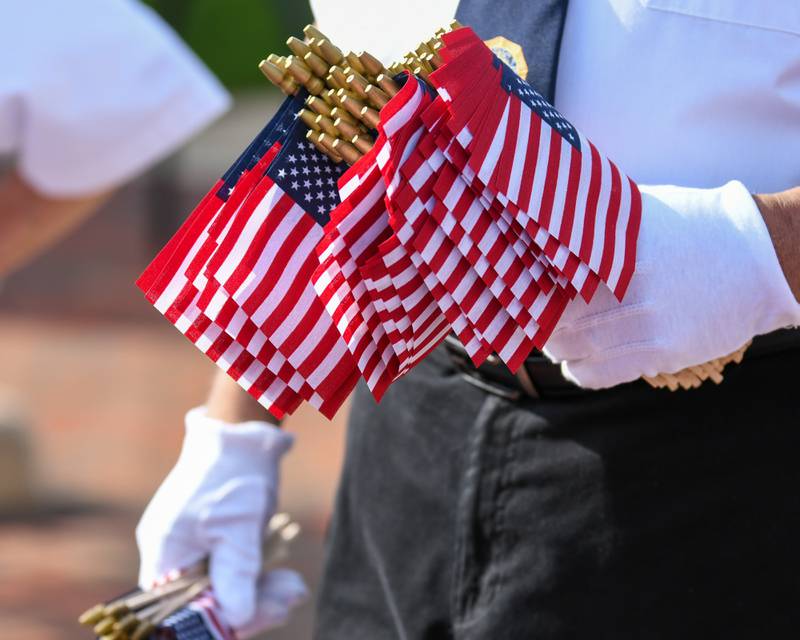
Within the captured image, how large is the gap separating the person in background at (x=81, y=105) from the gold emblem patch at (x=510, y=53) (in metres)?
1.40

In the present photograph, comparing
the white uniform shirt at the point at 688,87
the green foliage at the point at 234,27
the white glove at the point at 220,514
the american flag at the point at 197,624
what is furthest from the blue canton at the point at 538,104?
the green foliage at the point at 234,27

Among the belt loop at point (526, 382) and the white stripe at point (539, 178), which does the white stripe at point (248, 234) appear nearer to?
the white stripe at point (539, 178)

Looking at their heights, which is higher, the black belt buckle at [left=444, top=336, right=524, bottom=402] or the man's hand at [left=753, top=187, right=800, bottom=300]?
the man's hand at [left=753, top=187, right=800, bottom=300]

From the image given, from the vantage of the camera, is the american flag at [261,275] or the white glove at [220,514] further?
the white glove at [220,514]

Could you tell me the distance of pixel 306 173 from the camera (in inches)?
45.0

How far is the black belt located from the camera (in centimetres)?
129

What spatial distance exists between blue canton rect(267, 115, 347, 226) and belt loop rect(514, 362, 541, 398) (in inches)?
13.1

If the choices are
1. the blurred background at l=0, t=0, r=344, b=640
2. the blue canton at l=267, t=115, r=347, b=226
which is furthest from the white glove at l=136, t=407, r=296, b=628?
the blurred background at l=0, t=0, r=344, b=640

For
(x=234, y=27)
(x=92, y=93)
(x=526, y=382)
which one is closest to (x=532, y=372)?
(x=526, y=382)

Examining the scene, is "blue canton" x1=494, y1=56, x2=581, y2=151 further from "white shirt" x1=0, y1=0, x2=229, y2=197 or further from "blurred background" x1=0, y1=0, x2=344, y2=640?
"blurred background" x1=0, y1=0, x2=344, y2=640

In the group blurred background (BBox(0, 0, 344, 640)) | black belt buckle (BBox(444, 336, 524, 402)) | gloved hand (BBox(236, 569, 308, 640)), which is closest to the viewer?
black belt buckle (BBox(444, 336, 524, 402))

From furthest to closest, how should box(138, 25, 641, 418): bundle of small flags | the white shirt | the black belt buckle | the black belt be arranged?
the white shirt → the black belt buckle → the black belt → box(138, 25, 641, 418): bundle of small flags

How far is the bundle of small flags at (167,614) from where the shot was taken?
1541mm

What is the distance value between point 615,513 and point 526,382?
176 mm
